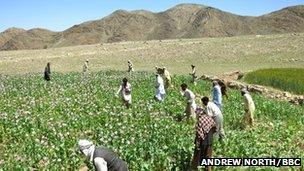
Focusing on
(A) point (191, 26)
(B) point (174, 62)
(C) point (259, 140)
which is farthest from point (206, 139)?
(A) point (191, 26)

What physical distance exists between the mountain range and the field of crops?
374ft

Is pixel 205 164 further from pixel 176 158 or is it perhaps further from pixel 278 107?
pixel 278 107

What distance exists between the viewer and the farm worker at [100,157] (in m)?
9.77

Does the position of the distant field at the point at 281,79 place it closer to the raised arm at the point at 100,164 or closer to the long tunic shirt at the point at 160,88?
the long tunic shirt at the point at 160,88

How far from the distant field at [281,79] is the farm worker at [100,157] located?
2549 centimetres

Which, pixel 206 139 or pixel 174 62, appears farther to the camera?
pixel 174 62

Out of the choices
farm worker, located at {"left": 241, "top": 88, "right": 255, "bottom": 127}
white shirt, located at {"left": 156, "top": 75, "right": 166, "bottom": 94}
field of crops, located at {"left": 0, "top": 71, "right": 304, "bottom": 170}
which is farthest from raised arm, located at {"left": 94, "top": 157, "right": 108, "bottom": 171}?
white shirt, located at {"left": 156, "top": 75, "right": 166, "bottom": 94}

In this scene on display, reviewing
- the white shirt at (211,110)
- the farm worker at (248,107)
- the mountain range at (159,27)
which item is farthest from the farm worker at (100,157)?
the mountain range at (159,27)

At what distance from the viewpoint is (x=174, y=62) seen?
2564 inches

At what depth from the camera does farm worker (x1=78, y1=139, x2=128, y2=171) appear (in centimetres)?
977

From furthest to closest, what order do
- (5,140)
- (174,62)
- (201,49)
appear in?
1. (201,49)
2. (174,62)
3. (5,140)

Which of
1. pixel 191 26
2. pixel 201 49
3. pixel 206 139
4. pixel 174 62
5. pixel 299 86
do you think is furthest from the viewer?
pixel 191 26

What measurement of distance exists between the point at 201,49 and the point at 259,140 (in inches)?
2297

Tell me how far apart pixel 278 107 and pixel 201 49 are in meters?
49.8
